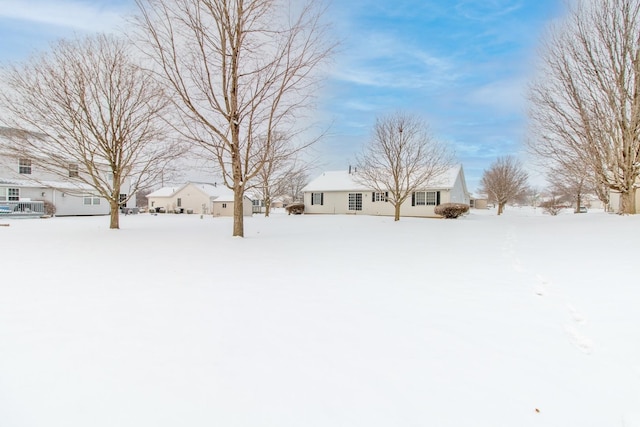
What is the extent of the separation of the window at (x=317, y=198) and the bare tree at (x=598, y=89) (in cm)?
1984

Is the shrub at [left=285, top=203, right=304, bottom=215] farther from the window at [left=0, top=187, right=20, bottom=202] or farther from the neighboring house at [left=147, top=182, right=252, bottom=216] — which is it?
the window at [left=0, top=187, right=20, bottom=202]

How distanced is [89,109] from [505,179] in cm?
3843

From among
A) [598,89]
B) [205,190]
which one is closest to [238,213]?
[598,89]

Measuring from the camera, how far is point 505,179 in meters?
36.4

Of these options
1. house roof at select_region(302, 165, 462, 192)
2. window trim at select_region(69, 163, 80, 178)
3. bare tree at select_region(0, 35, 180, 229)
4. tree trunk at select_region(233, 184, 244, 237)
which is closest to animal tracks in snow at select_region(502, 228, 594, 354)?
tree trunk at select_region(233, 184, 244, 237)

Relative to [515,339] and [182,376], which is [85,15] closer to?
[182,376]

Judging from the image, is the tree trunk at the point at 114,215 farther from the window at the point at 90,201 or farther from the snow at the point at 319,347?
the window at the point at 90,201

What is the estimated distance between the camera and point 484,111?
21062mm

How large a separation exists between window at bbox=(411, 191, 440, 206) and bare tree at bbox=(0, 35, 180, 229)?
2030cm

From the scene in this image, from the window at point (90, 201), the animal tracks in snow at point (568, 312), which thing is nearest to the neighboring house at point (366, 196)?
the window at point (90, 201)

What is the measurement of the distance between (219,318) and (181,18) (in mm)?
10325

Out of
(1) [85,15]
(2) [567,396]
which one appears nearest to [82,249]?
(1) [85,15]

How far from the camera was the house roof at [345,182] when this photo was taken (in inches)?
1040

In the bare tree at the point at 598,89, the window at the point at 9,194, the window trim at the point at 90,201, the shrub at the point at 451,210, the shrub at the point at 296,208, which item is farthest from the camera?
the shrub at the point at 296,208
